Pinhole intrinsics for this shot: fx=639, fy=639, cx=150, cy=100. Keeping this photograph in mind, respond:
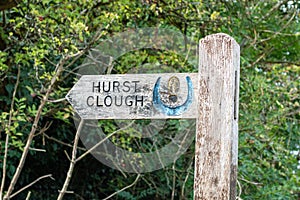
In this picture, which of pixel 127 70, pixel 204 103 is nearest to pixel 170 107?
pixel 204 103

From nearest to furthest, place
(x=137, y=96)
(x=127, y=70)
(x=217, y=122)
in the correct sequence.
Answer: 1. (x=217, y=122)
2. (x=137, y=96)
3. (x=127, y=70)

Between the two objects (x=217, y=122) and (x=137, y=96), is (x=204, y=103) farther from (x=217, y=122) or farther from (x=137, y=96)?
A: (x=137, y=96)

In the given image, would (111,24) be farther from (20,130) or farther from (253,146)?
(253,146)

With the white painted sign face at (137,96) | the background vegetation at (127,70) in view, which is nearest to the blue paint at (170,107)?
the white painted sign face at (137,96)

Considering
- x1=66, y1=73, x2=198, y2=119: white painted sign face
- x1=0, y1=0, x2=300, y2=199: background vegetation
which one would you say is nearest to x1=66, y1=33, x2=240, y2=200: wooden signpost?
x1=66, y1=73, x2=198, y2=119: white painted sign face

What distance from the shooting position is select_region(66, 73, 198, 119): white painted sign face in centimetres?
213

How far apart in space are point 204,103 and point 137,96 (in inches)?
9.5

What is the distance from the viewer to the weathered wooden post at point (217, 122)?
2043mm

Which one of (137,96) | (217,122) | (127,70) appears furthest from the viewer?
(127,70)

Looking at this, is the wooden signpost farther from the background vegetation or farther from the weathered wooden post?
the background vegetation

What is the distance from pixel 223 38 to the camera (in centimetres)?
209

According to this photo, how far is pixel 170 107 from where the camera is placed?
2.14 meters

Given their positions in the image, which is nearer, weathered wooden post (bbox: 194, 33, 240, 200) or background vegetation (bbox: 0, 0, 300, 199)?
weathered wooden post (bbox: 194, 33, 240, 200)

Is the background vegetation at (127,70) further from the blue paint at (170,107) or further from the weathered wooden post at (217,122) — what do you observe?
the weathered wooden post at (217,122)
